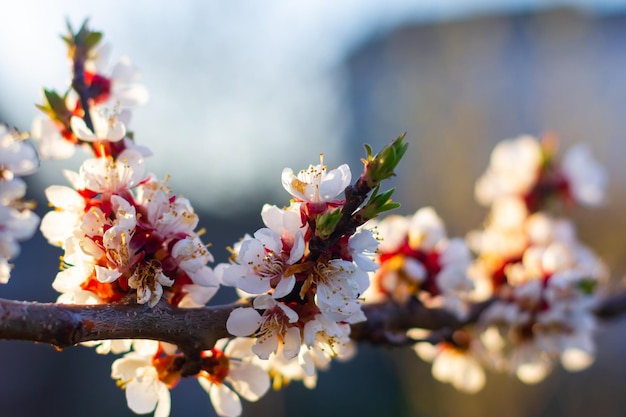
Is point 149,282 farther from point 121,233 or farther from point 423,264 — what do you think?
point 423,264

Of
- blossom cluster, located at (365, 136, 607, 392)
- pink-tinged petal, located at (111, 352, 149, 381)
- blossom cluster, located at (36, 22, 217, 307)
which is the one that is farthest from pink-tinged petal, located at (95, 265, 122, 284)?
blossom cluster, located at (365, 136, 607, 392)

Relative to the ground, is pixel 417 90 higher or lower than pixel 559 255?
lower

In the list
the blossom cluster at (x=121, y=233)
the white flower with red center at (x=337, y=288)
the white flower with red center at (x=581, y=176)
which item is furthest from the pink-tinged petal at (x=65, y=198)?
the white flower with red center at (x=581, y=176)

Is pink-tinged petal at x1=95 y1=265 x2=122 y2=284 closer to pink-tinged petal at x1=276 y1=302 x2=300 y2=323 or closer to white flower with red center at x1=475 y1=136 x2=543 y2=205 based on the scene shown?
pink-tinged petal at x1=276 y1=302 x2=300 y2=323

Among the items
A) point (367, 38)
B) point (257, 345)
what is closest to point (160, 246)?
point (257, 345)

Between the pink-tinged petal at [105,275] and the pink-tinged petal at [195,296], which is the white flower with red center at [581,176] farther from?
the pink-tinged petal at [105,275]

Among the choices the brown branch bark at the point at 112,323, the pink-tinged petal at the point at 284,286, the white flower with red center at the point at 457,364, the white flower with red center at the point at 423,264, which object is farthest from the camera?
the white flower with red center at the point at 457,364

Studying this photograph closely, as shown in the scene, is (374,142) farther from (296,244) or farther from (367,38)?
(296,244)
